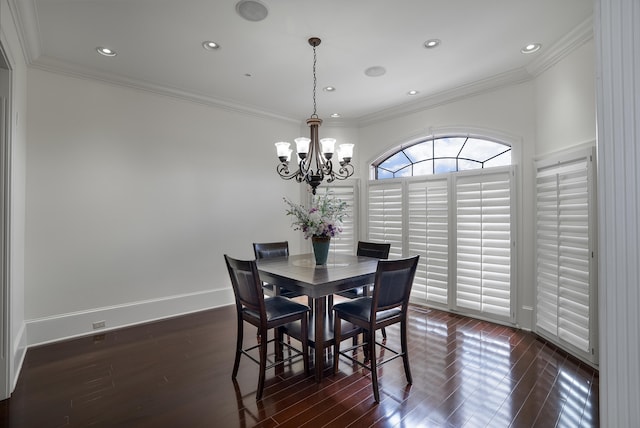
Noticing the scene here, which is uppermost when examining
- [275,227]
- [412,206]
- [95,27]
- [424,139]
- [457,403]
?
[95,27]

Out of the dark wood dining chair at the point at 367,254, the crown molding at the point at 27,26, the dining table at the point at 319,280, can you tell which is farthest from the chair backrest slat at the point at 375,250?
the crown molding at the point at 27,26

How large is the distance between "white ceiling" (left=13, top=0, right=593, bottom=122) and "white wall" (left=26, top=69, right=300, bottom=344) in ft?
1.42

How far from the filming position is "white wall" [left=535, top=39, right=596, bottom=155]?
288 centimetres

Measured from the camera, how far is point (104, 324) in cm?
372

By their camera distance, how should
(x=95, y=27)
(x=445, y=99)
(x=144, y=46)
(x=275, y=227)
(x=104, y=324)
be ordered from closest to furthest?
1. (x=95, y=27)
2. (x=144, y=46)
3. (x=104, y=324)
4. (x=445, y=99)
5. (x=275, y=227)

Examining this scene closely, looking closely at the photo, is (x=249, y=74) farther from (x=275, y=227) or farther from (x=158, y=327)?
(x=158, y=327)

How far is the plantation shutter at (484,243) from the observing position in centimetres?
384

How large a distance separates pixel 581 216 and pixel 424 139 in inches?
93.2

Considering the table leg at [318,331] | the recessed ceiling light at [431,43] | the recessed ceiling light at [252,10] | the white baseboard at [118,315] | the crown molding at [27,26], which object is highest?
the recessed ceiling light at [431,43]

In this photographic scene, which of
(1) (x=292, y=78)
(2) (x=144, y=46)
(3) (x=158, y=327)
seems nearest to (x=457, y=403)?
(3) (x=158, y=327)

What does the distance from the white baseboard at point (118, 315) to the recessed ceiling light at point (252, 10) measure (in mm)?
3478

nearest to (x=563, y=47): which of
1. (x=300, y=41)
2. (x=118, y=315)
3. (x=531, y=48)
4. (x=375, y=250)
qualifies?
(x=531, y=48)

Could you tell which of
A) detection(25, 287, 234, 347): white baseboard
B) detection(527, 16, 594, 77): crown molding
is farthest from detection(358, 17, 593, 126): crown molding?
detection(25, 287, 234, 347): white baseboard

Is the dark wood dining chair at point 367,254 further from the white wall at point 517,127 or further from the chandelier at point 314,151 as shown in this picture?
the white wall at point 517,127
